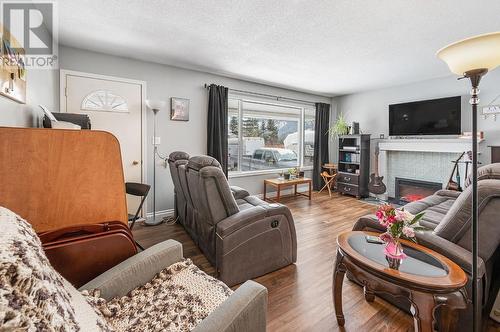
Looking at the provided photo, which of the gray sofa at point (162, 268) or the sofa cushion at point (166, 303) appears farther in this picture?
the sofa cushion at point (166, 303)

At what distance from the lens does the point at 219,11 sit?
85.3 inches

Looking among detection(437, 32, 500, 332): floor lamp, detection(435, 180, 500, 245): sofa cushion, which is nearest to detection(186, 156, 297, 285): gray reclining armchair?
detection(435, 180, 500, 245): sofa cushion

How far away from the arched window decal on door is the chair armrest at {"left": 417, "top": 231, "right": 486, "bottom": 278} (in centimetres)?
372

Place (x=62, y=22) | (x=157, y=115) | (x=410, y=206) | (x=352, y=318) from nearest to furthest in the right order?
(x=352, y=318), (x=62, y=22), (x=410, y=206), (x=157, y=115)

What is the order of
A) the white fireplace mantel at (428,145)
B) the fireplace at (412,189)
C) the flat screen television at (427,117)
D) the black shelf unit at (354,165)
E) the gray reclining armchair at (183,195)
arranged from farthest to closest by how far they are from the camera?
the black shelf unit at (354,165)
the fireplace at (412,189)
the flat screen television at (427,117)
the white fireplace mantel at (428,145)
the gray reclining armchair at (183,195)

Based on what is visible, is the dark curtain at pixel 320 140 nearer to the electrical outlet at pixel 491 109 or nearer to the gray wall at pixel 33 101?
the electrical outlet at pixel 491 109

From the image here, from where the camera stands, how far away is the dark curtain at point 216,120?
4039mm

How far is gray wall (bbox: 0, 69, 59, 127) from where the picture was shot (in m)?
1.51

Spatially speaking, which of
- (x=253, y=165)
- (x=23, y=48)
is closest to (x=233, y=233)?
(x=23, y=48)

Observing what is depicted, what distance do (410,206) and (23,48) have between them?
4.00m

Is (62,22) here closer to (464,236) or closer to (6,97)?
(6,97)

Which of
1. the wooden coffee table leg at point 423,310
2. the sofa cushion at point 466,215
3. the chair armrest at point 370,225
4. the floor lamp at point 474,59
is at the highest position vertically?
the floor lamp at point 474,59

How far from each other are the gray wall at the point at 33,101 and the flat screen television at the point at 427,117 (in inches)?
221

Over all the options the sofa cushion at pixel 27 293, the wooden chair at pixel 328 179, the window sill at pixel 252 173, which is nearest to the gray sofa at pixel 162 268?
the sofa cushion at pixel 27 293
